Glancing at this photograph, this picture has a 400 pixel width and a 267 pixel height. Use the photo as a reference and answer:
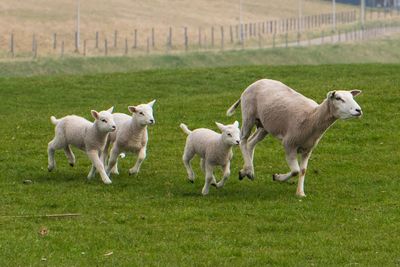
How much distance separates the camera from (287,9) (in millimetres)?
149125

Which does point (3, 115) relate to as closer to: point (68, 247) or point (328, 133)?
point (328, 133)

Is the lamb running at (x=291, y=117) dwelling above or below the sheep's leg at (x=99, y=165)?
above

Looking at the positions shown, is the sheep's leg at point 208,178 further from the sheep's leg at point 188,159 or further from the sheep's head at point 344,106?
the sheep's head at point 344,106

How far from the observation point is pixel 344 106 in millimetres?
15383

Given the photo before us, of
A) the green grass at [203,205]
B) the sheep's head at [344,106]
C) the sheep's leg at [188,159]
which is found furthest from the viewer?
the sheep's leg at [188,159]

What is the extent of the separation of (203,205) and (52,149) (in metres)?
3.50

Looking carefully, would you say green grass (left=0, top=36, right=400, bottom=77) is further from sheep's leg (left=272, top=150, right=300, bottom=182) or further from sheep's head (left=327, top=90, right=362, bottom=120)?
sheep's head (left=327, top=90, right=362, bottom=120)

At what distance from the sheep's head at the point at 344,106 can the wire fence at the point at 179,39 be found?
47.1 meters

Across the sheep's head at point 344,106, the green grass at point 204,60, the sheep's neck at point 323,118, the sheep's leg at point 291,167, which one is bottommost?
the green grass at point 204,60

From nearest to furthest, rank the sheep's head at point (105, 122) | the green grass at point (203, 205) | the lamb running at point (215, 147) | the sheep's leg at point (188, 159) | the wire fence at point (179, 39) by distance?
the green grass at point (203, 205)
the lamb running at point (215, 147)
the sheep's leg at point (188, 159)
the sheep's head at point (105, 122)
the wire fence at point (179, 39)

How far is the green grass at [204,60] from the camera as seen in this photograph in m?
53.3

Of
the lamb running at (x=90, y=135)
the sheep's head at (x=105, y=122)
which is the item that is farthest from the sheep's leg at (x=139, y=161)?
the sheep's head at (x=105, y=122)

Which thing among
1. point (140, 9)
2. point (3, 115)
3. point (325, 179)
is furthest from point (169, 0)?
point (325, 179)

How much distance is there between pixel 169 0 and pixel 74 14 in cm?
3274
